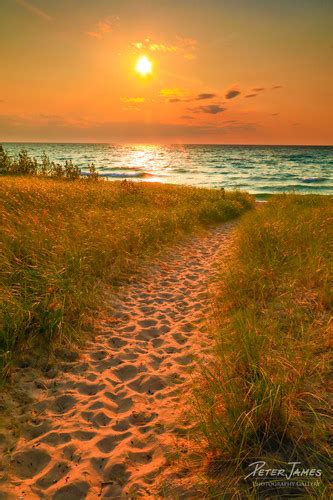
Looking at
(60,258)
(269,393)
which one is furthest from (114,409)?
(60,258)

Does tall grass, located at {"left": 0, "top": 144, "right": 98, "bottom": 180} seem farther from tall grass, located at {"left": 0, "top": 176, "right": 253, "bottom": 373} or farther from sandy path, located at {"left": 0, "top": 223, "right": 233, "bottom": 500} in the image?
sandy path, located at {"left": 0, "top": 223, "right": 233, "bottom": 500}

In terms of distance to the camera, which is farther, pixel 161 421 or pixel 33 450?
pixel 161 421

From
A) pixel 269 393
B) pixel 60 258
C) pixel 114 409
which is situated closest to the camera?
pixel 269 393

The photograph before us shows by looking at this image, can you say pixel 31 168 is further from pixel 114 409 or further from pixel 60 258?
pixel 114 409

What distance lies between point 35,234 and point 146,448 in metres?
4.94

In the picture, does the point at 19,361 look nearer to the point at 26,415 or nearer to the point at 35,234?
the point at 26,415

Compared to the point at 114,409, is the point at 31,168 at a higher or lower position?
higher

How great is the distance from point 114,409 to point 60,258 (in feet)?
10.8

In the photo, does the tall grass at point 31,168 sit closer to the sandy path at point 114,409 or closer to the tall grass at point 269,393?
the sandy path at point 114,409

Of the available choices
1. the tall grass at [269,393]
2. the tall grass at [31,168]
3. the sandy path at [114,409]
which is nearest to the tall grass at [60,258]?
the sandy path at [114,409]

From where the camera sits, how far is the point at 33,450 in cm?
295

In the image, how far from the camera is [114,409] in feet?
11.8

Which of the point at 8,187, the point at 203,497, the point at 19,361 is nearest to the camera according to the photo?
the point at 203,497

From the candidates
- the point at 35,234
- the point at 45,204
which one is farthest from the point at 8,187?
the point at 35,234
